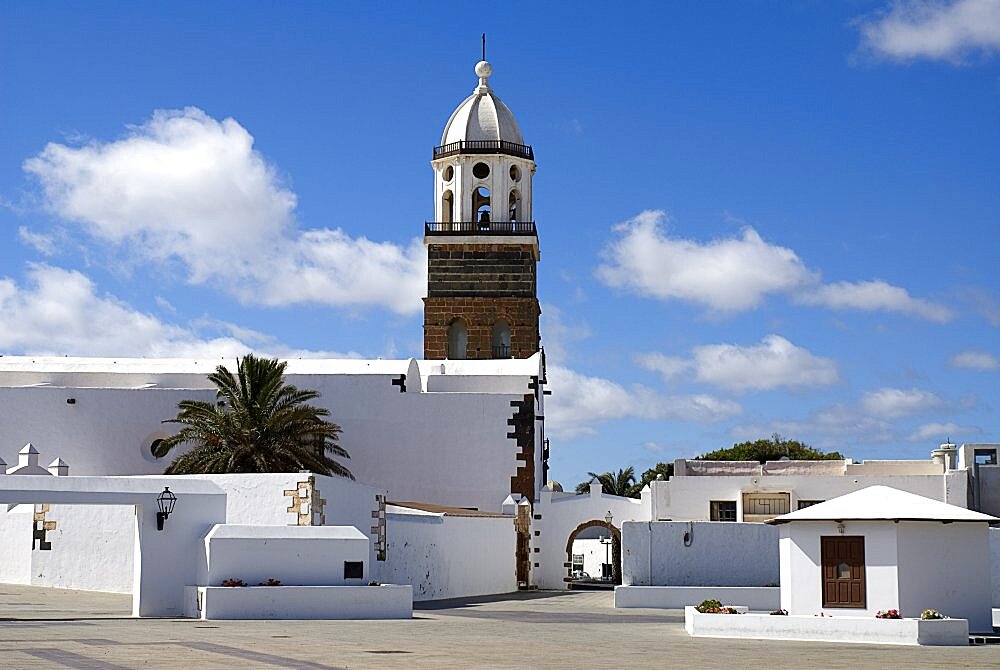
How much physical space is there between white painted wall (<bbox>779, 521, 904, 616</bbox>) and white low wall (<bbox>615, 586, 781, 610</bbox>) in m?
7.40

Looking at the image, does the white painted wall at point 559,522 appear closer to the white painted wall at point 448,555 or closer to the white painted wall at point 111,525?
the white painted wall at point 448,555

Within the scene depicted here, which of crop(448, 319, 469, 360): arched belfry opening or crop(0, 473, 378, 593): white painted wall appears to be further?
crop(448, 319, 469, 360): arched belfry opening

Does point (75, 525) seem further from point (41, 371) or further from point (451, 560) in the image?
point (41, 371)

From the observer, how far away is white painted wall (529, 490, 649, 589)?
41906 mm

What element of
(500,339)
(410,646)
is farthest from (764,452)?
(410,646)

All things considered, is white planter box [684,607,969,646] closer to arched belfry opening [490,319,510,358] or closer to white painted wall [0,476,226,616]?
white painted wall [0,476,226,616]

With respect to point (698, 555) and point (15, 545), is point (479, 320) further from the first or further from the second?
point (15, 545)

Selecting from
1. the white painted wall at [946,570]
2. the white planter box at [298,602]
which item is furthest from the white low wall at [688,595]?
the white painted wall at [946,570]

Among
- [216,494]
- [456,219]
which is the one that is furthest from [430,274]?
[216,494]

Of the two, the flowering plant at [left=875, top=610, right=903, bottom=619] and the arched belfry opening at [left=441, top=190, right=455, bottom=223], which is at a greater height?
the arched belfry opening at [left=441, top=190, right=455, bottom=223]

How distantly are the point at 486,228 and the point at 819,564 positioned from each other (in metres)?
28.3

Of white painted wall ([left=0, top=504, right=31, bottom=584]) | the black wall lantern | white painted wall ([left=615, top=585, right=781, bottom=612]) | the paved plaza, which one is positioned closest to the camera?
the paved plaza

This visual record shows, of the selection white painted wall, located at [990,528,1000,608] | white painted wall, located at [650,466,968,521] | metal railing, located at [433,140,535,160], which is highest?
metal railing, located at [433,140,535,160]

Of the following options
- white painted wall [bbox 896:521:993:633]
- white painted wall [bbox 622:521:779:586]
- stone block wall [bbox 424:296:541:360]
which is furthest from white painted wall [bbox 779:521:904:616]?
stone block wall [bbox 424:296:541:360]
